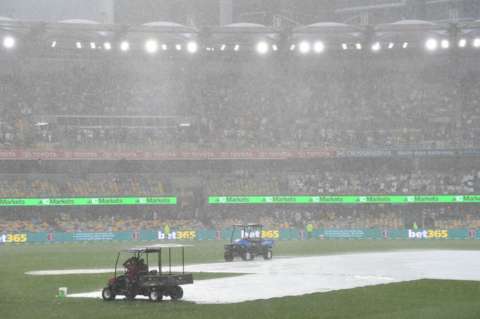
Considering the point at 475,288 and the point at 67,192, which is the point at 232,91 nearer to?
the point at 67,192

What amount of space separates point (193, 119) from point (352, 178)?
52.9ft

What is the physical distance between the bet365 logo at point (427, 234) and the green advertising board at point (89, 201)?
20.8 meters

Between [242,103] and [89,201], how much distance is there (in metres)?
20.2

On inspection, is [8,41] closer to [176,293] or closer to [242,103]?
[242,103]

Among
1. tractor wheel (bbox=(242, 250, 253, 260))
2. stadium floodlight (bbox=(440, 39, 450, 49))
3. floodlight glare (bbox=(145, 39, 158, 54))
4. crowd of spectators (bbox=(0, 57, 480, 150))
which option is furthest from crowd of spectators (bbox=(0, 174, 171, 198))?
tractor wheel (bbox=(242, 250, 253, 260))

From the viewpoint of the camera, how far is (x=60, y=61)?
89.6m

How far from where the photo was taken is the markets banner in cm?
7306

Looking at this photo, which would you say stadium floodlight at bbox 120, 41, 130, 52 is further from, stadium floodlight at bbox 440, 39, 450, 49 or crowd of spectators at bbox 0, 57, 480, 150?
stadium floodlight at bbox 440, 39, 450, 49

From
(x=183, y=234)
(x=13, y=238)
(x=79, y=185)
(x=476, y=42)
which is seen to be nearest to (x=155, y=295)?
(x=13, y=238)

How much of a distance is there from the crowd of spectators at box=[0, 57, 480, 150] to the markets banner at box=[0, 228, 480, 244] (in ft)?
33.2

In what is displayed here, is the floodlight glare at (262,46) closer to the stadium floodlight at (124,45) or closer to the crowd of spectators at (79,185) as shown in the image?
the stadium floodlight at (124,45)

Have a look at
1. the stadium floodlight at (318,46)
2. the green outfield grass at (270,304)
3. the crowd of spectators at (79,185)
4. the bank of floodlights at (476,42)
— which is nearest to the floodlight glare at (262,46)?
the stadium floodlight at (318,46)

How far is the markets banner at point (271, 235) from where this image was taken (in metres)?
73.1

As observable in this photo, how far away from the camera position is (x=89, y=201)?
78.9 meters
